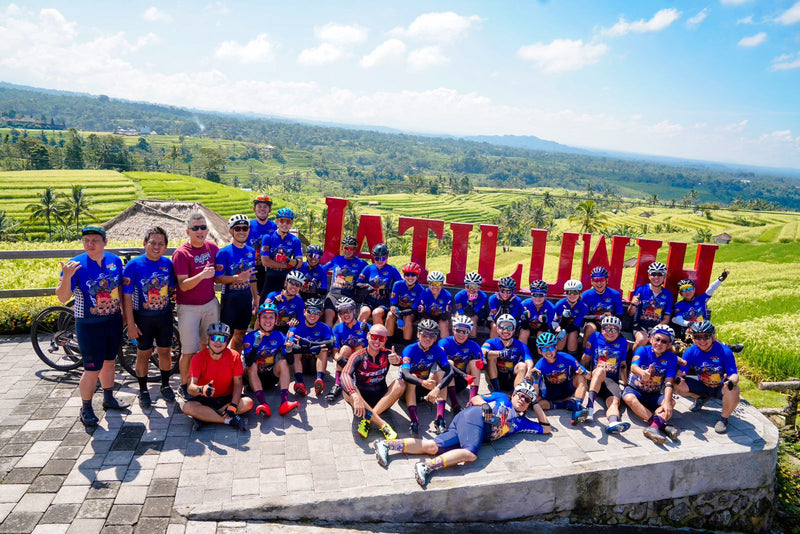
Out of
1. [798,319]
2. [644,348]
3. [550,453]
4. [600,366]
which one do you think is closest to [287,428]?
[550,453]

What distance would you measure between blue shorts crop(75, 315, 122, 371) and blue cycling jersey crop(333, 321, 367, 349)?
9.68 ft

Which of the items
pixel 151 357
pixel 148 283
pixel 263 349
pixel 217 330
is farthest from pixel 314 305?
pixel 151 357

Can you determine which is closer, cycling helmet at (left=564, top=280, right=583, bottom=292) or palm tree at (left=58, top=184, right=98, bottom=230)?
cycling helmet at (left=564, top=280, right=583, bottom=292)

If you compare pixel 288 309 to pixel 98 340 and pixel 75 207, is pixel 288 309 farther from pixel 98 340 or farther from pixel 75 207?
pixel 75 207

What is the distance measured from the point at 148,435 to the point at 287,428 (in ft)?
5.53

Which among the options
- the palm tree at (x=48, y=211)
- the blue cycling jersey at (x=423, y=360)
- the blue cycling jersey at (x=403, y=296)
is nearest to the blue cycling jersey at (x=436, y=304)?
the blue cycling jersey at (x=403, y=296)

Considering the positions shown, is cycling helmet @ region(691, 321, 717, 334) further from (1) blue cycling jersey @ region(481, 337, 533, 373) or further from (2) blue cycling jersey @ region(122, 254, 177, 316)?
(2) blue cycling jersey @ region(122, 254, 177, 316)

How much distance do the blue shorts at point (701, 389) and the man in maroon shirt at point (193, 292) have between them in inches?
283

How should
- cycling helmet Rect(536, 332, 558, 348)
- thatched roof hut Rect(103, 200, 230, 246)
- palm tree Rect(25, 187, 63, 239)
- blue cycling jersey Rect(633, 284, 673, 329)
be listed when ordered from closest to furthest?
1. cycling helmet Rect(536, 332, 558, 348)
2. blue cycling jersey Rect(633, 284, 673, 329)
3. thatched roof hut Rect(103, 200, 230, 246)
4. palm tree Rect(25, 187, 63, 239)

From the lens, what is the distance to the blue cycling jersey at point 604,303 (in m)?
8.70

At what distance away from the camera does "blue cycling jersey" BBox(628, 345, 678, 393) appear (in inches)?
281

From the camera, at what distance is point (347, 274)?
8.91m

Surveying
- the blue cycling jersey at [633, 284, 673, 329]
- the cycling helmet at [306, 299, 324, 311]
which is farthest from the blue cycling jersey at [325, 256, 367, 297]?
the blue cycling jersey at [633, 284, 673, 329]

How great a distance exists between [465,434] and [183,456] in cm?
340
